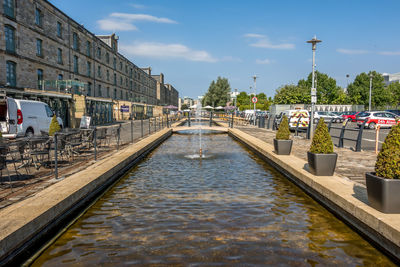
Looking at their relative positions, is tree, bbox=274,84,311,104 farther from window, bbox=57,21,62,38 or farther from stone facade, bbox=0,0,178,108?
window, bbox=57,21,62,38

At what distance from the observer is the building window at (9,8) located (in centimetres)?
2220

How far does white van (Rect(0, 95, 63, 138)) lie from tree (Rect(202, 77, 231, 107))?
75.0 meters

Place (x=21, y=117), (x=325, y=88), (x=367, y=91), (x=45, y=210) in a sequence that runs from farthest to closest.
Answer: (x=325, y=88) → (x=367, y=91) → (x=21, y=117) → (x=45, y=210)

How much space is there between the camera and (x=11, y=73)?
2330cm

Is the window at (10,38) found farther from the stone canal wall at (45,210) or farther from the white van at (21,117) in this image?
the stone canal wall at (45,210)

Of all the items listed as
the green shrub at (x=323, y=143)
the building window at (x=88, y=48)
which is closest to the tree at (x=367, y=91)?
the building window at (x=88, y=48)

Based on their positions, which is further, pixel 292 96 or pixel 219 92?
pixel 219 92

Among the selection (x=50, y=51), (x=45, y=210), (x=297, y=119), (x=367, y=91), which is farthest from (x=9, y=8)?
(x=367, y=91)

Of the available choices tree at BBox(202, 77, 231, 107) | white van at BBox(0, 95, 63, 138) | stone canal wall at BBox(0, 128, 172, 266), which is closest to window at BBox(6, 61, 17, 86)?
white van at BBox(0, 95, 63, 138)

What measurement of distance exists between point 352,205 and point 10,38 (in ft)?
82.1

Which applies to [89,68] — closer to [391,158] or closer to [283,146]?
[283,146]

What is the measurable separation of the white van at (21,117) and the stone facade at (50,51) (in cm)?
766

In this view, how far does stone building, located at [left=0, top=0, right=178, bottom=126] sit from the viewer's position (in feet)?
Answer: 74.7

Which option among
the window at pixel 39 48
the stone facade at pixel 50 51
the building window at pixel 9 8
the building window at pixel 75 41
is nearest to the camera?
the building window at pixel 9 8
